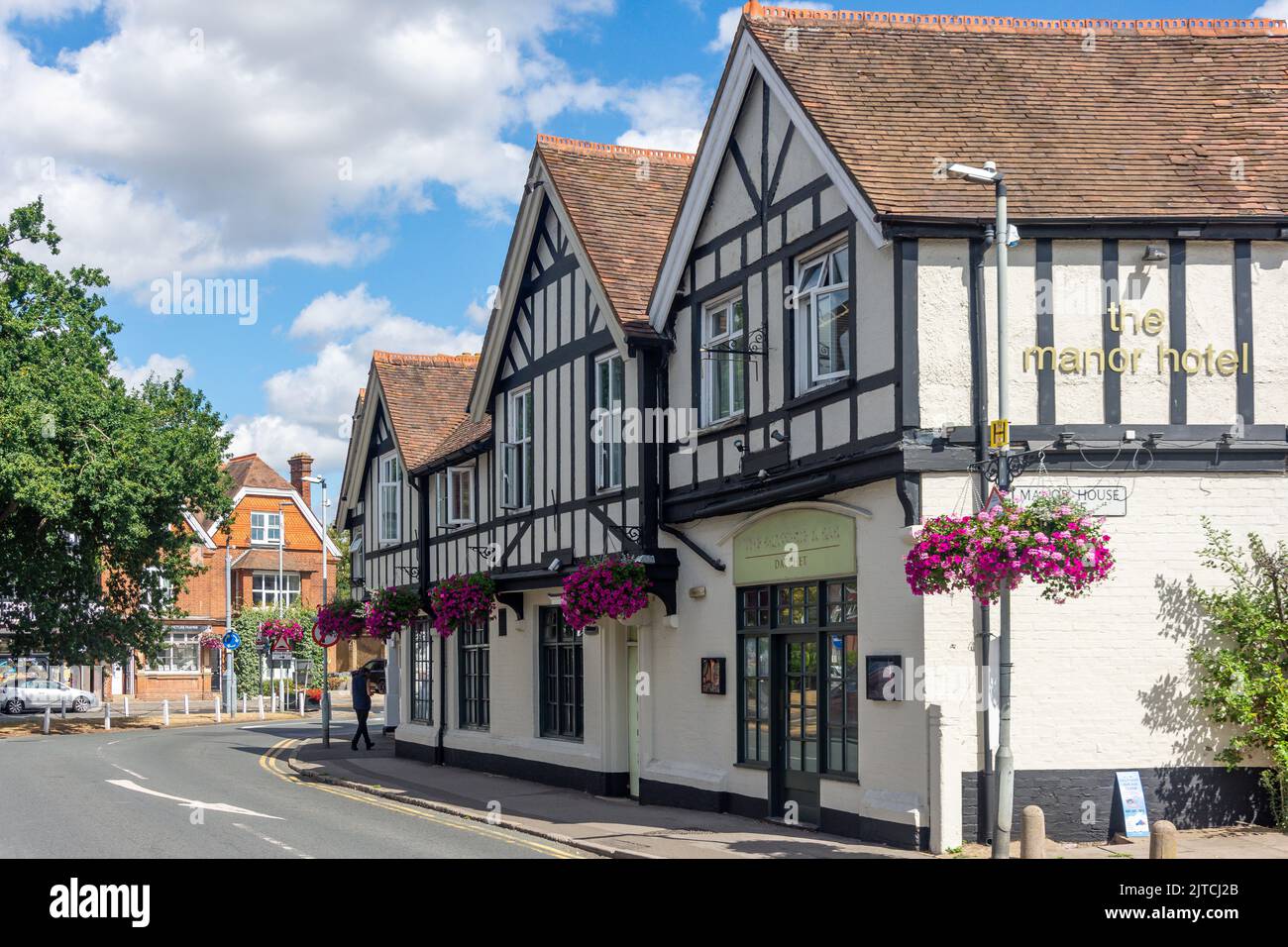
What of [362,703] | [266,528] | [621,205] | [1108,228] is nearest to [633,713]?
[621,205]

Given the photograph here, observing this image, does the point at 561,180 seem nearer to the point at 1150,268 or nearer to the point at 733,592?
the point at 733,592

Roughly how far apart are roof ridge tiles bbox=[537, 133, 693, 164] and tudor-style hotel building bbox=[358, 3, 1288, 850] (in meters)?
3.28

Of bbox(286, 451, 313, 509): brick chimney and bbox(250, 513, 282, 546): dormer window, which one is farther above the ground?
bbox(286, 451, 313, 509): brick chimney

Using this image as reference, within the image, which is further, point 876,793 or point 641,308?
point 641,308

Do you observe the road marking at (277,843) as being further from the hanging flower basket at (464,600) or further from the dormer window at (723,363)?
the hanging flower basket at (464,600)

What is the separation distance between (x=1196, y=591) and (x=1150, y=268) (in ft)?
10.9

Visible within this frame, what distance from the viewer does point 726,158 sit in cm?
1764

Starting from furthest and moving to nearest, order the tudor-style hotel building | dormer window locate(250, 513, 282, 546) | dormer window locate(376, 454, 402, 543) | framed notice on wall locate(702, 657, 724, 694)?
dormer window locate(250, 513, 282, 546) < dormer window locate(376, 454, 402, 543) < framed notice on wall locate(702, 657, 724, 694) < the tudor-style hotel building

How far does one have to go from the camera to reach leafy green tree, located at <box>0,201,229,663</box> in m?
34.0

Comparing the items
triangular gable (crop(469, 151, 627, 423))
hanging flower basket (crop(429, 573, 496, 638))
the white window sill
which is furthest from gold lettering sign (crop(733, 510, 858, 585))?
hanging flower basket (crop(429, 573, 496, 638))

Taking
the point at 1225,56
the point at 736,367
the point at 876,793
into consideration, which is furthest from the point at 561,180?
the point at 876,793

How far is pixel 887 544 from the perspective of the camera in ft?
46.4

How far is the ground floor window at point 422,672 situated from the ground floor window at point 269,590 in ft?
130

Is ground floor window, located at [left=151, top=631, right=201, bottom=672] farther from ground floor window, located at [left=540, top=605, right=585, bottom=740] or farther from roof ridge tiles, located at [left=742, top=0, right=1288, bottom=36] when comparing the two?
roof ridge tiles, located at [left=742, top=0, right=1288, bottom=36]
